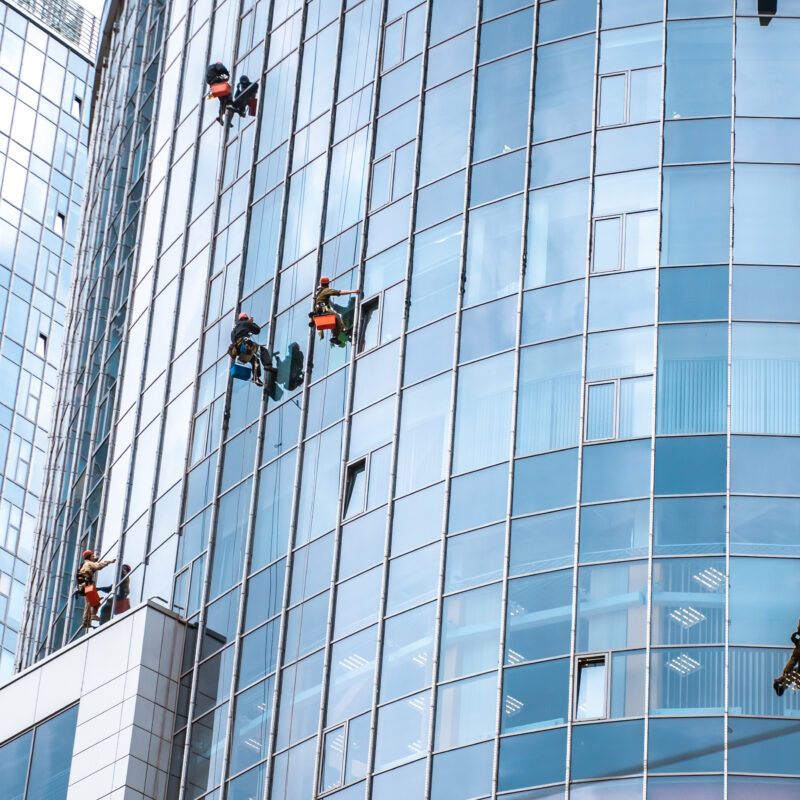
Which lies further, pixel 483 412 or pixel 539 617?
pixel 483 412

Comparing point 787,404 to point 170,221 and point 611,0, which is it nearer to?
point 611,0

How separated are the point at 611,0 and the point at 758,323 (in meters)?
8.69

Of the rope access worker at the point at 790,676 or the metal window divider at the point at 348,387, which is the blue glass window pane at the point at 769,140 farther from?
the rope access worker at the point at 790,676

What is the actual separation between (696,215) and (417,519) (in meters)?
8.13

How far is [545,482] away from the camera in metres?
36.0

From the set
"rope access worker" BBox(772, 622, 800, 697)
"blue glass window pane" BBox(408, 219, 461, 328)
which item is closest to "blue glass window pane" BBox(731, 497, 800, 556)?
"rope access worker" BBox(772, 622, 800, 697)

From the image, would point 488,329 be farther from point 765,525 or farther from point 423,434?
point 765,525

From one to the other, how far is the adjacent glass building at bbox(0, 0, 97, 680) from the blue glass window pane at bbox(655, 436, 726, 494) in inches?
2112

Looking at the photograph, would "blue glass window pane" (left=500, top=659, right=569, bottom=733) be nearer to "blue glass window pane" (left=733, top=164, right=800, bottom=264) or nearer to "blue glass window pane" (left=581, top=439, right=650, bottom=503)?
"blue glass window pane" (left=581, top=439, right=650, bottom=503)

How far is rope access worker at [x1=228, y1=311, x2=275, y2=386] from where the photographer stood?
43.7 metres

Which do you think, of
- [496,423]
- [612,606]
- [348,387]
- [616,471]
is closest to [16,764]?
[348,387]

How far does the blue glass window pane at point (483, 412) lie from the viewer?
122ft

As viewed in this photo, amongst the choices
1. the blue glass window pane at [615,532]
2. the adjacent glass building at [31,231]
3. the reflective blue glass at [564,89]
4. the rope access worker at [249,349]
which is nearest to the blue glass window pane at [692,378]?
the blue glass window pane at [615,532]

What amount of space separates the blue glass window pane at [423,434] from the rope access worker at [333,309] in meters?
3.23
